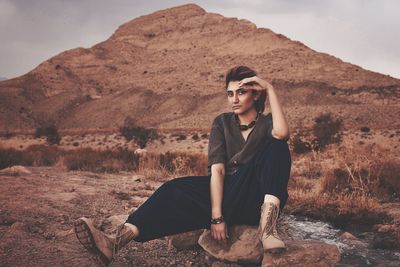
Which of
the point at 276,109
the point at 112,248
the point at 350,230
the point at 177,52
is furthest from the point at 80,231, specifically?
the point at 177,52

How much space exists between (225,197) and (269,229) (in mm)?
443

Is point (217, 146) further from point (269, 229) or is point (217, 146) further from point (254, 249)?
point (254, 249)

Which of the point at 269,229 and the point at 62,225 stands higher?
the point at 269,229

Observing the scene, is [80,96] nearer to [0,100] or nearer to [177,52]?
[0,100]

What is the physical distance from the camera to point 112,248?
8.98ft

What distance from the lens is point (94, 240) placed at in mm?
2641

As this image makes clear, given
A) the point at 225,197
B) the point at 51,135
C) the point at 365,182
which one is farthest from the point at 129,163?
the point at 51,135

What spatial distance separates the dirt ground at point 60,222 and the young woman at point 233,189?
0.43m

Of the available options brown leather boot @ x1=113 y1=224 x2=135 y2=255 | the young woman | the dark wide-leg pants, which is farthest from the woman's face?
brown leather boot @ x1=113 y1=224 x2=135 y2=255

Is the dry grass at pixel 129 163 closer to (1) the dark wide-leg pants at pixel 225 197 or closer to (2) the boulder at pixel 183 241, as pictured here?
(2) the boulder at pixel 183 241

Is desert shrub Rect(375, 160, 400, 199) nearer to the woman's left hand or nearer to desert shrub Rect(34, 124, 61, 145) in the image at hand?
the woman's left hand

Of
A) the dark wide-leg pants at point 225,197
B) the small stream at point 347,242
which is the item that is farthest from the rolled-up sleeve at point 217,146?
the small stream at point 347,242

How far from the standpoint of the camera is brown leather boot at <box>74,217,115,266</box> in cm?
263

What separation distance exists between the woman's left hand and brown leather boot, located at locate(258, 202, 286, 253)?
941 mm
